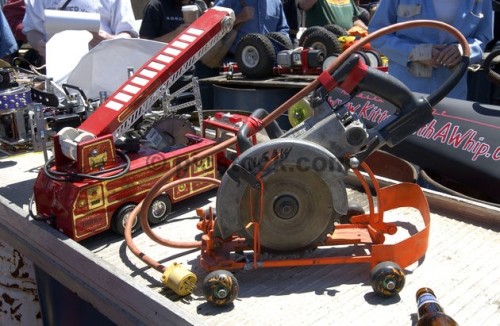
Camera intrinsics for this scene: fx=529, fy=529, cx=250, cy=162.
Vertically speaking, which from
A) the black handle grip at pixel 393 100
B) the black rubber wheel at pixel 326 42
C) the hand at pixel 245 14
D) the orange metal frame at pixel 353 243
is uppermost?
the black handle grip at pixel 393 100

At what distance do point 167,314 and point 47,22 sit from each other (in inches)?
75.8

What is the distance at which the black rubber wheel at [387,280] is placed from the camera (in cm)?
117

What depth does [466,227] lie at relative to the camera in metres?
1.52

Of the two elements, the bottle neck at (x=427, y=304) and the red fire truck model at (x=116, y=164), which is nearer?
the bottle neck at (x=427, y=304)

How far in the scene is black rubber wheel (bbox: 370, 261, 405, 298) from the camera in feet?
3.82

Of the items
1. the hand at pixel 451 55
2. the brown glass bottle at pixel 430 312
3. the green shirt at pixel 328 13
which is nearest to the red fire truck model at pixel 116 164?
the brown glass bottle at pixel 430 312

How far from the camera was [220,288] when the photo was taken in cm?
115

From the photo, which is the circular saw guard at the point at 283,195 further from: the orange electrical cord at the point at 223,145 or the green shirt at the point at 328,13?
the green shirt at the point at 328,13

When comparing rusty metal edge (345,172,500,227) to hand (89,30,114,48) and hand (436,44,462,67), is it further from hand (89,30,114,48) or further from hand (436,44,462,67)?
hand (89,30,114,48)

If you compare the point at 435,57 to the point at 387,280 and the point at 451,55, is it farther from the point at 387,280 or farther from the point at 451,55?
the point at 387,280

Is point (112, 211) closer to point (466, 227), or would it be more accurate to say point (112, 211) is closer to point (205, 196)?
point (205, 196)

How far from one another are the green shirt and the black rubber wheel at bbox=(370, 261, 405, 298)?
133 inches

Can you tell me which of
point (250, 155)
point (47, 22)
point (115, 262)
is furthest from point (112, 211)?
point (47, 22)

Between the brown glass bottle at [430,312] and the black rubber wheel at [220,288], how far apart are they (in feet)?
1.28
